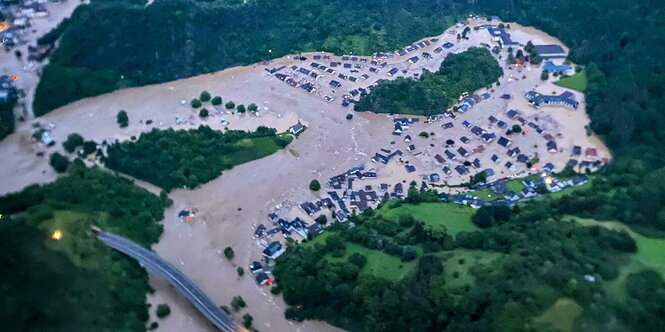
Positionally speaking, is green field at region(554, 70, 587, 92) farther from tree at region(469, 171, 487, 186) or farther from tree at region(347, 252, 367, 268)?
tree at region(347, 252, 367, 268)

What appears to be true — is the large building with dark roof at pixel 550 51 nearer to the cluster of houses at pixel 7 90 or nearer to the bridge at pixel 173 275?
the bridge at pixel 173 275

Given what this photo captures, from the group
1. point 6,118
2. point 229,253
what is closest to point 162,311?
point 229,253

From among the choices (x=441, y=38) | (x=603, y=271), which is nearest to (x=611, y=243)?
(x=603, y=271)

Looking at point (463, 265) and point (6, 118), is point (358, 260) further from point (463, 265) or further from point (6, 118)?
point (6, 118)

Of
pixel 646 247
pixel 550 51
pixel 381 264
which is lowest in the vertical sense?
pixel 381 264

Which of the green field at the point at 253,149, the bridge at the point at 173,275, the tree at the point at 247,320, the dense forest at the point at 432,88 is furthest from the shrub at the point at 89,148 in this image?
the dense forest at the point at 432,88

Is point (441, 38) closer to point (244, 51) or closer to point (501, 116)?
point (501, 116)

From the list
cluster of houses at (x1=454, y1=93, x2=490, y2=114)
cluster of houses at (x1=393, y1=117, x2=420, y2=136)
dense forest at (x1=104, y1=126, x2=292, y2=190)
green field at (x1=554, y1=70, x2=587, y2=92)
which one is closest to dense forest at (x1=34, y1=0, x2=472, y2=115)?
dense forest at (x1=104, y1=126, x2=292, y2=190)
